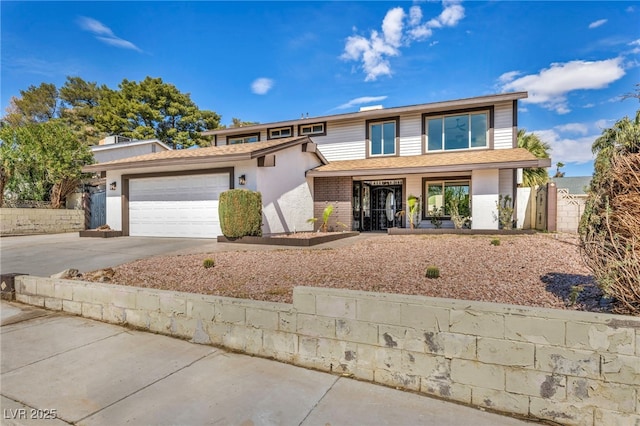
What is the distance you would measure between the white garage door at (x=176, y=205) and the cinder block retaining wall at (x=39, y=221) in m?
5.53

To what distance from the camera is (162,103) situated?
3155 centimetres

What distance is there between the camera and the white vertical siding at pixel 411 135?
1466 cm

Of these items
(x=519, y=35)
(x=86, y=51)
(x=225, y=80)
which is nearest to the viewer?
(x=519, y=35)

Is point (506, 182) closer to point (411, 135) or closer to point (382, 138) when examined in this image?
point (411, 135)

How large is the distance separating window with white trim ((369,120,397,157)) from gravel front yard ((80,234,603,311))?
26.3 feet

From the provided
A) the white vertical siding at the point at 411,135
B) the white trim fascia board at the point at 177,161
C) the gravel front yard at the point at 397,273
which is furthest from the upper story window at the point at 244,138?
the gravel front yard at the point at 397,273

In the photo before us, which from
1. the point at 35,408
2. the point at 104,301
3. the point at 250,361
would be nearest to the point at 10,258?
the point at 104,301

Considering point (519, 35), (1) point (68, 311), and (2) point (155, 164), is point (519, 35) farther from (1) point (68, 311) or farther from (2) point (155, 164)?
(1) point (68, 311)

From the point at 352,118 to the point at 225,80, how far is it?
995 cm

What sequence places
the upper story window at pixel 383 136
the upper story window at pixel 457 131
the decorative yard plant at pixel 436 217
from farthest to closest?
1. the upper story window at pixel 383 136
2. the upper story window at pixel 457 131
3. the decorative yard plant at pixel 436 217

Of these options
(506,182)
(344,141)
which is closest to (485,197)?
(506,182)

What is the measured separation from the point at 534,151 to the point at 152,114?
31.6 meters

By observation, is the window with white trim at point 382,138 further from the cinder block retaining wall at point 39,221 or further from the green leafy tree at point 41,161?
the cinder block retaining wall at point 39,221

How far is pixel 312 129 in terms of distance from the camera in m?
16.7
